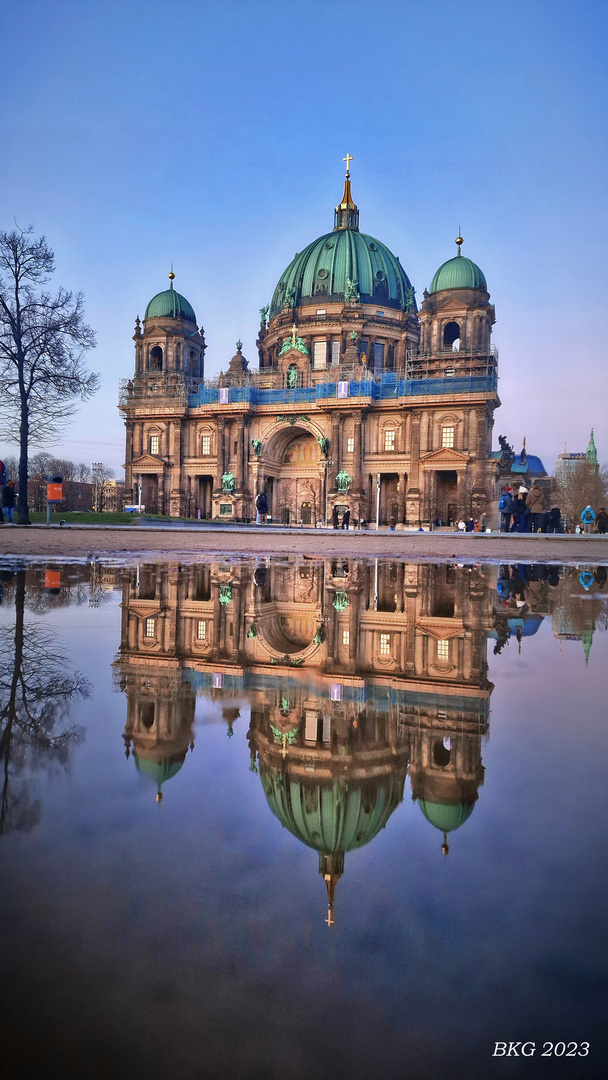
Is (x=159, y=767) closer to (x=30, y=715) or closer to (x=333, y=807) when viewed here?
(x=333, y=807)

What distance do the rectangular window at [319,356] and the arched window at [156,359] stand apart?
13.0m

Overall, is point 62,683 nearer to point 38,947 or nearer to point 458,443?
point 38,947

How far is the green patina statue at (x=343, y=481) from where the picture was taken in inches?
1754

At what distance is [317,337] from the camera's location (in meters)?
50.8

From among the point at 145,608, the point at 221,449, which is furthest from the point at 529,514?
the point at 221,449

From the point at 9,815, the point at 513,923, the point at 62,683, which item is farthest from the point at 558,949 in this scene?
the point at 62,683

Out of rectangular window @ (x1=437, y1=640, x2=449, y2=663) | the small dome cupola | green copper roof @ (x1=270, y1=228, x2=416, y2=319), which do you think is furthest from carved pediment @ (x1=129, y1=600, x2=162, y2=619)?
the small dome cupola

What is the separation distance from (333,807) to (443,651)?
2338 millimetres

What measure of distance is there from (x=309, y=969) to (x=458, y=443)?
43953 mm

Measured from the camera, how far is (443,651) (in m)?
3.81

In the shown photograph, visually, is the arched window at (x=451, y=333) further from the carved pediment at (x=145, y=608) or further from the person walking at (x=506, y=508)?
the carved pediment at (x=145, y=608)

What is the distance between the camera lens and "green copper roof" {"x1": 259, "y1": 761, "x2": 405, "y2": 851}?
4.91ft

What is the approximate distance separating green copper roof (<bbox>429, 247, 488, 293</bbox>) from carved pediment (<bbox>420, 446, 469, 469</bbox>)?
12057 mm

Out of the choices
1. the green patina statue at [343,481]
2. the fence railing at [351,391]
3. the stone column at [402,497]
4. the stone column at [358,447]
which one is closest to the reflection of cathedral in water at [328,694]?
the green patina statue at [343,481]
